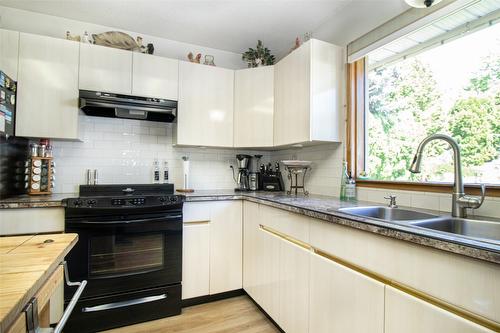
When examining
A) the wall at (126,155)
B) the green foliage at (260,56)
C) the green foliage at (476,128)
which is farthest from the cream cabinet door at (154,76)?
the green foliage at (476,128)

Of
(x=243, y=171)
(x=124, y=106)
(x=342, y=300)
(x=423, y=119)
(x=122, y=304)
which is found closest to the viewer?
(x=342, y=300)

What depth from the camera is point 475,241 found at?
757 mm

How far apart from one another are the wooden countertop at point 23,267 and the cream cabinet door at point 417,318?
1.12 m

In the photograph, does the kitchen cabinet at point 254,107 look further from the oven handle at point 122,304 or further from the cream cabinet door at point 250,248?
the oven handle at point 122,304

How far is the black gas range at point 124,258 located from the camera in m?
1.78

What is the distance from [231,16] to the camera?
2.28 meters

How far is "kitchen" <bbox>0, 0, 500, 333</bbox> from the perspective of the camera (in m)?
1.18

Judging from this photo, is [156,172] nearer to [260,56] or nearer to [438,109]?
[260,56]

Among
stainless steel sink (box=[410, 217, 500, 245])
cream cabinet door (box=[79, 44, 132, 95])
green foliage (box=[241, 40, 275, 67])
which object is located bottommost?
stainless steel sink (box=[410, 217, 500, 245])

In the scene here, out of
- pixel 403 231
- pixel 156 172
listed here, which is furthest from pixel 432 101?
pixel 156 172

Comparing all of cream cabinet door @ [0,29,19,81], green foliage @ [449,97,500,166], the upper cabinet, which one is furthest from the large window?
cream cabinet door @ [0,29,19,81]

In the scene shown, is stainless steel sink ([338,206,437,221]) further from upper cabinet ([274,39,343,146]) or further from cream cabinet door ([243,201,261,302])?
cream cabinet door ([243,201,261,302])

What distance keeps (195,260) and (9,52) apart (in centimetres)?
217

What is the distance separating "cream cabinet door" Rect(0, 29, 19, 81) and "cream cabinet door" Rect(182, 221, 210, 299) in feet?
5.88
